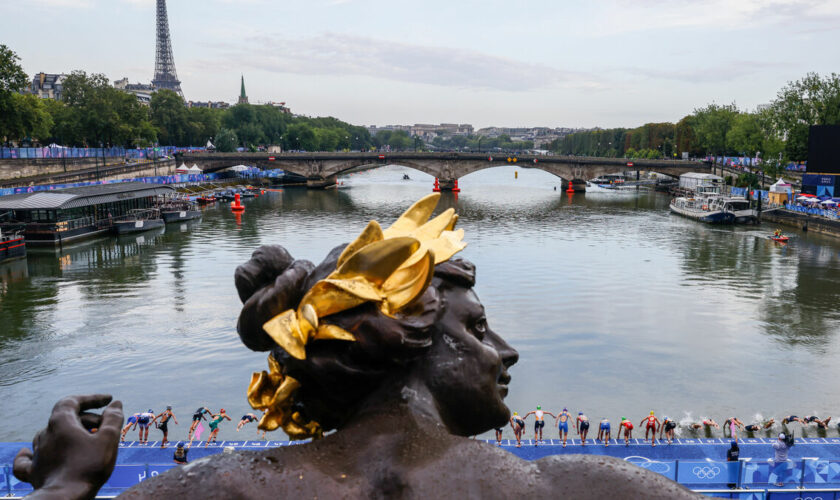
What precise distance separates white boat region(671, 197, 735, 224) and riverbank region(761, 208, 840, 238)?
3.86 meters

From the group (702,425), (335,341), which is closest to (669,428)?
(702,425)

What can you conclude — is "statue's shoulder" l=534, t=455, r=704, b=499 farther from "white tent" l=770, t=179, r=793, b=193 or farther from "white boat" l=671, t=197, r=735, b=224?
"white tent" l=770, t=179, r=793, b=193

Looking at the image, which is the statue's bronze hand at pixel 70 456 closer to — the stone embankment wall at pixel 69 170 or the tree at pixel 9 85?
the tree at pixel 9 85

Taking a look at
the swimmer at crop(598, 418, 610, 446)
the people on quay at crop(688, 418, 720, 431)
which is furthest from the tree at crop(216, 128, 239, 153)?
the swimmer at crop(598, 418, 610, 446)

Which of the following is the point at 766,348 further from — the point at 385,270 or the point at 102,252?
the point at 102,252

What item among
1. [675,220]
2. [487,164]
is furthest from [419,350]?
[487,164]

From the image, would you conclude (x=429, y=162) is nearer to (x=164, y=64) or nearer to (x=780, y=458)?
(x=780, y=458)

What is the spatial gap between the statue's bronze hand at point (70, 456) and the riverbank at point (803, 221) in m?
50.2

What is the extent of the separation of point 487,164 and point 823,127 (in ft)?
128

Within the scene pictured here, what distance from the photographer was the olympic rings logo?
11.3 meters

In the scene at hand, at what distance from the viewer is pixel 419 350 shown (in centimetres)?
253

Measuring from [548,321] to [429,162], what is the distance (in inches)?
2385

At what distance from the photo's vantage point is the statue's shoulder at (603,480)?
2268 mm

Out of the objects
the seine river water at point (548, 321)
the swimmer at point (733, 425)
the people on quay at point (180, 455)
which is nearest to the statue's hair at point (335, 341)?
the people on quay at point (180, 455)
